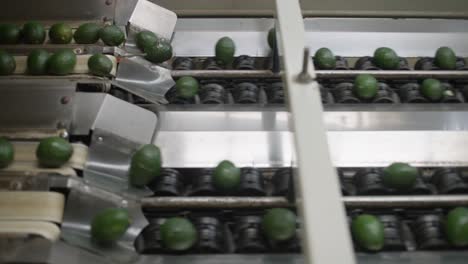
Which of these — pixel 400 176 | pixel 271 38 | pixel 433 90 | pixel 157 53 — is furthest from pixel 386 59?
pixel 157 53

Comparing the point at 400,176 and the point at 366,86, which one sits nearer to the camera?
the point at 400,176

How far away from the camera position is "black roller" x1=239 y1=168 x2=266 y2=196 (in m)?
1.82

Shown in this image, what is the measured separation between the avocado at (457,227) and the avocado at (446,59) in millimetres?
883

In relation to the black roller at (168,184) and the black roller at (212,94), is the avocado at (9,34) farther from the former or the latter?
the black roller at (168,184)

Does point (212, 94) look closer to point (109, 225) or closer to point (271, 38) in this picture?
point (271, 38)

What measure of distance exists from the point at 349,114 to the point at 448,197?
20.8 inches

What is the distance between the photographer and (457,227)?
1.64m

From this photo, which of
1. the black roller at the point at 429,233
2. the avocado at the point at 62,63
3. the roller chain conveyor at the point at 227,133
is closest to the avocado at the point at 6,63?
the roller chain conveyor at the point at 227,133

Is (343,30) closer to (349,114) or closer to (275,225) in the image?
(349,114)

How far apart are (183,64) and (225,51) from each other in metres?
0.21

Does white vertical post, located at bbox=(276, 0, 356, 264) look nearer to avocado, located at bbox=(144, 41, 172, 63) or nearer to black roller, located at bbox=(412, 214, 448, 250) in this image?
black roller, located at bbox=(412, 214, 448, 250)

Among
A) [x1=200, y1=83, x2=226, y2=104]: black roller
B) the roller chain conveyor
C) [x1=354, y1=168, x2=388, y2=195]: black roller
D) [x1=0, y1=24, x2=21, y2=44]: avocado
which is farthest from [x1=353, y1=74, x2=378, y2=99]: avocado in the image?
[x1=0, y1=24, x2=21, y2=44]: avocado

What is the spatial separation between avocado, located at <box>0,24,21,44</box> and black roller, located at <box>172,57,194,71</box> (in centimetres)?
71

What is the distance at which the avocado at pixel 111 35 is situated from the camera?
89.6 inches
